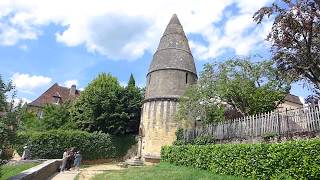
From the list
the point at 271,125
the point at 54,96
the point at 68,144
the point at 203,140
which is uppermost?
the point at 54,96

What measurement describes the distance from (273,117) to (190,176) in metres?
4.99

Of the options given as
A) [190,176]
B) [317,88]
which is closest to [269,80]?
[317,88]

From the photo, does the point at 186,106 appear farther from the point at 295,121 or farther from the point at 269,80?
the point at 295,121

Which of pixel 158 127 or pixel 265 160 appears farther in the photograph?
pixel 158 127

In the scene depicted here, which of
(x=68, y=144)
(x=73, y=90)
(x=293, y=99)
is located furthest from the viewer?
(x=73, y=90)

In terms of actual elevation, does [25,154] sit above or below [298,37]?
below

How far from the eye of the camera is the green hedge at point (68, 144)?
28172mm

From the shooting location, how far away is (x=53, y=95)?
180 ft

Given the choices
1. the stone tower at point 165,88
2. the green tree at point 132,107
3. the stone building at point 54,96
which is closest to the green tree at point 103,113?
the green tree at point 132,107

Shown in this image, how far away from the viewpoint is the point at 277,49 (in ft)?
59.5

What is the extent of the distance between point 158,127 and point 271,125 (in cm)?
1486

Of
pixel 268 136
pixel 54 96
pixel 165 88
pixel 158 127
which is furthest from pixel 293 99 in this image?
pixel 268 136

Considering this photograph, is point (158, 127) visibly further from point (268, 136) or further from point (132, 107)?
point (268, 136)

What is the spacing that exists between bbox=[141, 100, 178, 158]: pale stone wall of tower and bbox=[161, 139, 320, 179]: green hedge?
33.8ft
